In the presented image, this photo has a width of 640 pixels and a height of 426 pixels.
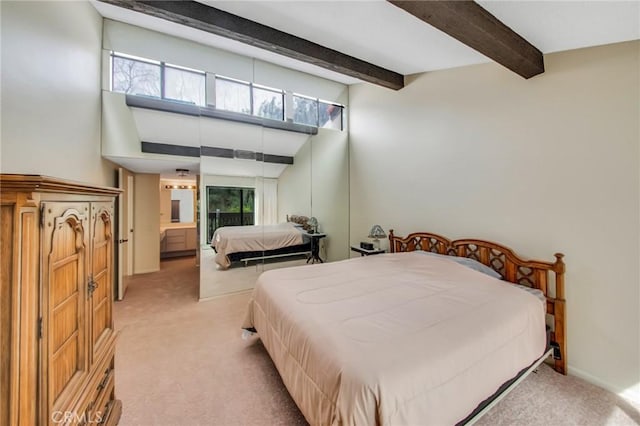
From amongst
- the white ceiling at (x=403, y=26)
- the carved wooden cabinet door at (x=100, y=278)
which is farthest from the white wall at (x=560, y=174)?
the carved wooden cabinet door at (x=100, y=278)

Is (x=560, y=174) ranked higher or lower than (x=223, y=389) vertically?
higher

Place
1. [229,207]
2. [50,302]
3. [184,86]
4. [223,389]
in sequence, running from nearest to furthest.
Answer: [50,302] → [223,389] → [184,86] → [229,207]

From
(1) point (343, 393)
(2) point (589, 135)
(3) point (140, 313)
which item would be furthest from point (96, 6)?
(2) point (589, 135)

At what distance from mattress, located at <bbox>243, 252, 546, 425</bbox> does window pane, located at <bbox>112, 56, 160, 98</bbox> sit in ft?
10.6

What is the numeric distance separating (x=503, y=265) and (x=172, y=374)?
3328 millimetres

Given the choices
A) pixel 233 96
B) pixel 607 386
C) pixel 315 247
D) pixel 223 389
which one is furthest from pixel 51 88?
pixel 607 386

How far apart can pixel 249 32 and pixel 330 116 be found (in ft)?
8.15

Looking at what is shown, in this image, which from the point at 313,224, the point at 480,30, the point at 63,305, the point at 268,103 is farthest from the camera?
the point at 313,224

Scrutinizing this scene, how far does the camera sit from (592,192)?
2.14 meters

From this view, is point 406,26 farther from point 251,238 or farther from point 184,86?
point 251,238

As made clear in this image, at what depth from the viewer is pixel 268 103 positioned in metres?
4.30

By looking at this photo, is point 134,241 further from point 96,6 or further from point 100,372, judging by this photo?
point 100,372

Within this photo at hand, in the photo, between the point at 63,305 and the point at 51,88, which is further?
the point at 51,88

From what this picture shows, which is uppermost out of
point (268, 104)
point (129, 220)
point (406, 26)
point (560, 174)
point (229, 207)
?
point (268, 104)
